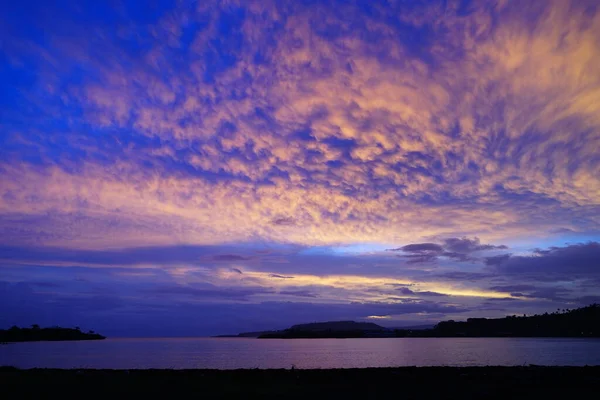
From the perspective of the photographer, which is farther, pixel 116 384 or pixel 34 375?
pixel 34 375

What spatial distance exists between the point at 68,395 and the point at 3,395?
3.59 metres

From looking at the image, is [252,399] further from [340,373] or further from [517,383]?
[517,383]

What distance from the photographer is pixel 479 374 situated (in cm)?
3834

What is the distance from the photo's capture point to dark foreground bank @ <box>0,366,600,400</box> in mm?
27906

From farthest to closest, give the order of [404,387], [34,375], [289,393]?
[34,375]
[404,387]
[289,393]

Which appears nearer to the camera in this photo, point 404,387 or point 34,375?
point 404,387

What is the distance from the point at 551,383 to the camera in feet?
108

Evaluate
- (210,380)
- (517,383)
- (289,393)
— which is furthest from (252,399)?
(517,383)

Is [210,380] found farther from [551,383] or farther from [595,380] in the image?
[595,380]

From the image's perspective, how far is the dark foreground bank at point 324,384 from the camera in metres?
27.9

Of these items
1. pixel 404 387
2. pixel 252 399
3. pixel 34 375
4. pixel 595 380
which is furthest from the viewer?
pixel 34 375

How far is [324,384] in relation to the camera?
33.1m

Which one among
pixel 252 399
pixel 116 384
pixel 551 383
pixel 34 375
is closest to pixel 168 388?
pixel 116 384

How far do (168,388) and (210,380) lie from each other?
517 cm
